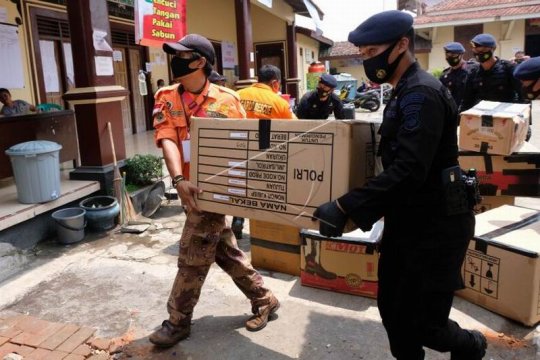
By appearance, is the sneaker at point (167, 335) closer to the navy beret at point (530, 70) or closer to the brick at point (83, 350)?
the brick at point (83, 350)

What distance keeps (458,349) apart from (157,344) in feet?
5.37

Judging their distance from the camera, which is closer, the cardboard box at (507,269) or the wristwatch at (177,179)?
the wristwatch at (177,179)

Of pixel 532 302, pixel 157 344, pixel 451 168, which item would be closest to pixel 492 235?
pixel 532 302

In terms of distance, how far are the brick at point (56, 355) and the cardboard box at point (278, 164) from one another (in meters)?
1.24

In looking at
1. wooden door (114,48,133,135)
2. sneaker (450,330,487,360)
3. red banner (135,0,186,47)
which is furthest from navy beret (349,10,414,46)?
wooden door (114,48,133,135)

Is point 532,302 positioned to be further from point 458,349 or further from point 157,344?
point 157,344

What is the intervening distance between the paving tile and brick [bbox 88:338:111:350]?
16.4 inches

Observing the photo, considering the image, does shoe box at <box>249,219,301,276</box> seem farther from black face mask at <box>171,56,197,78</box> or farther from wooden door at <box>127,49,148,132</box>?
wooden door at <box>127,49,148,132</box>

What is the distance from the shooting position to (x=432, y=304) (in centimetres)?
194

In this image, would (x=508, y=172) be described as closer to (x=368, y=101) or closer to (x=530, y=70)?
(x=530, y=70)

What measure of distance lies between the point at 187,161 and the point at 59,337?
4.41 feet

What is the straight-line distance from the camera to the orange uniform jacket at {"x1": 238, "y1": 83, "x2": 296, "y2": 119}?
4062mm

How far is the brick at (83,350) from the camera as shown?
2680 millimetres

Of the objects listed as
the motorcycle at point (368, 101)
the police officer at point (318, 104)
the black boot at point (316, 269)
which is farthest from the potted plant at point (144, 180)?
the motorcycle at point (368, 101)
